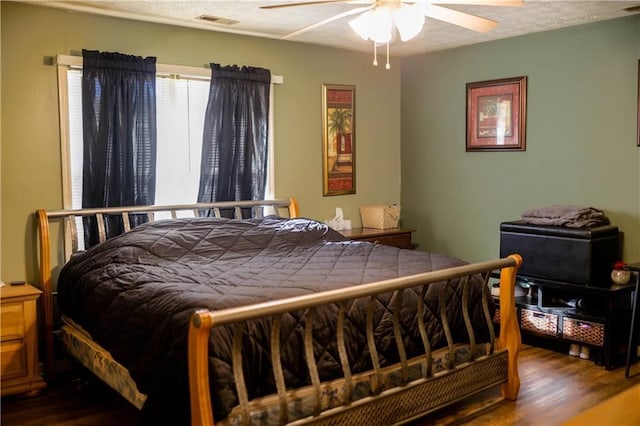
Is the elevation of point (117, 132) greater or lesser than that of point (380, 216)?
greater

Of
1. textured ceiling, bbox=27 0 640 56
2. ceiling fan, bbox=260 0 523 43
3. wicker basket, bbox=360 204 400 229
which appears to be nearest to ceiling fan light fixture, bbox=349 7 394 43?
ceiling fan, bbox=260 0 523 43

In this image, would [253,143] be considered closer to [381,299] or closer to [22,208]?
[22,208]

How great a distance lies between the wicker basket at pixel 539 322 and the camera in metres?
4.34

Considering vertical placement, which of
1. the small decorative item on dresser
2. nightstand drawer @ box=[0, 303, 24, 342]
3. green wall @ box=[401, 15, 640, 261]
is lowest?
nightstand drawer @ box=[0, 303, 24, 342]

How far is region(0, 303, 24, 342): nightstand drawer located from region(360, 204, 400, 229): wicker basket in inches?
117

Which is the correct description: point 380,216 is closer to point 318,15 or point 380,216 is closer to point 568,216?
point 568,216

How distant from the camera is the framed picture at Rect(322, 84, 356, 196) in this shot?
5360 millimetres

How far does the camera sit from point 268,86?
4.90 m

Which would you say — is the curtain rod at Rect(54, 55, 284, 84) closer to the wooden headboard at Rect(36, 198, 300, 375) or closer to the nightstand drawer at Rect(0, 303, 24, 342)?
the wooden headboard at Rect(36, 198, 300, 375)

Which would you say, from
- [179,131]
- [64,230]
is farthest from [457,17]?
[64,230]

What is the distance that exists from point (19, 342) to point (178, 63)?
216 cm

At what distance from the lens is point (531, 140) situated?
194 inches

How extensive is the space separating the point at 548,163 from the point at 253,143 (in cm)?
229

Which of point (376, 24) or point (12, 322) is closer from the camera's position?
point (376, 24)
